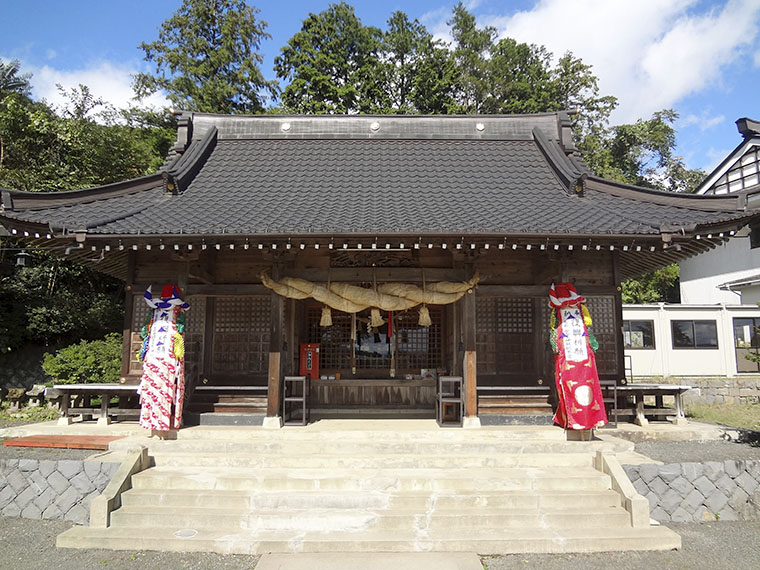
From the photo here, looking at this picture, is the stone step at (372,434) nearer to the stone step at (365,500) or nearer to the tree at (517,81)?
the stone step at (365,500)

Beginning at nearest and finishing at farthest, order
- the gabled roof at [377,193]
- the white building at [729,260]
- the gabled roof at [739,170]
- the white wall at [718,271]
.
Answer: the gabled roof at [377,193], the white building at [729,260], the white wall at [718,271], the gabled roof at [739,170]

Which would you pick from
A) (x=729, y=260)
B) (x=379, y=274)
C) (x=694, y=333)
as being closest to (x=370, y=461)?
(x=379, y=274)

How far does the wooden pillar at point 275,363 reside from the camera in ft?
23.1

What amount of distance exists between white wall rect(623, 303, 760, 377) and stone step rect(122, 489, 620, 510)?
13531 millimetres

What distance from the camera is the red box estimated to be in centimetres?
884

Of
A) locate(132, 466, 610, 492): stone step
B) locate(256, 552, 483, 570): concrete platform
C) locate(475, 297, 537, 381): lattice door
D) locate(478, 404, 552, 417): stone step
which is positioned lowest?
locate(256, 552, 483, 570): concrete platform

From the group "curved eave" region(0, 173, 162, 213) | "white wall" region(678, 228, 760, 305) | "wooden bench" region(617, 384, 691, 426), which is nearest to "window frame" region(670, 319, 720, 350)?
"white wall" region(678, 228, 760, 305)

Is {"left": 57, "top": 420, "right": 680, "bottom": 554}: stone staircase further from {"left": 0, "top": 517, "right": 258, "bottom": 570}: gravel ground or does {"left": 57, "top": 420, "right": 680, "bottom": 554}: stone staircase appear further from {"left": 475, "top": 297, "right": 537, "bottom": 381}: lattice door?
{"left": 475, "top": 297, "right": 537, "bottom": 381}: lattice door

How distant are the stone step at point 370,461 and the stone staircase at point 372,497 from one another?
0.04 feet

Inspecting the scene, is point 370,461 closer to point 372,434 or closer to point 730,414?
point 372,434

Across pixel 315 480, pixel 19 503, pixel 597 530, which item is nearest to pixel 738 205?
pixel 597 530

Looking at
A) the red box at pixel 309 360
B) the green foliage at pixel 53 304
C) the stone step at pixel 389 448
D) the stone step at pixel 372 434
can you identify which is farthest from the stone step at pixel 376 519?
the green foliage at pixel 53 304

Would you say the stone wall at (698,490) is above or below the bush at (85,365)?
below

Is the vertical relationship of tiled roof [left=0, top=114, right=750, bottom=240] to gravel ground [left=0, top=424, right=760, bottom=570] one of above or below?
above
